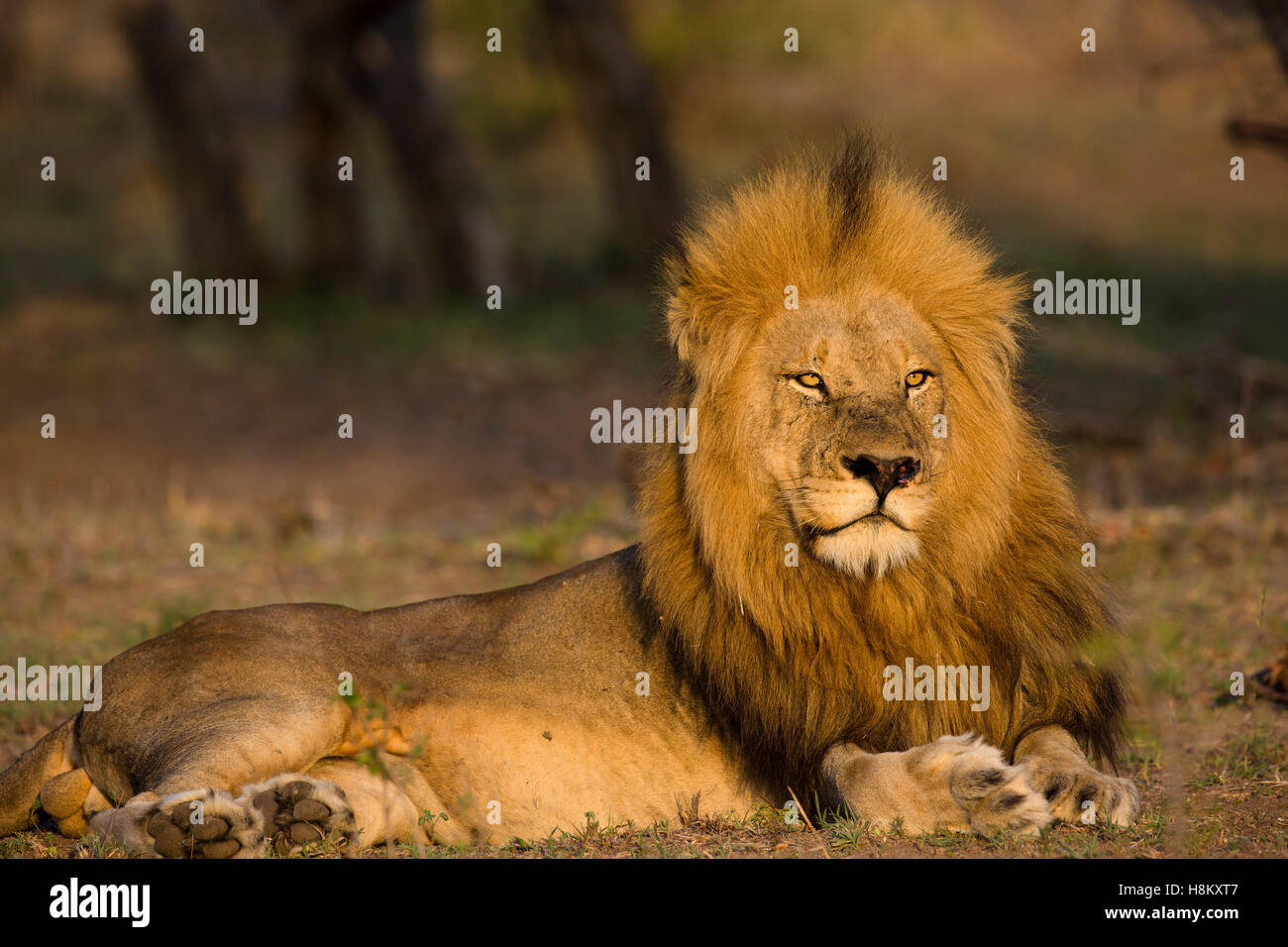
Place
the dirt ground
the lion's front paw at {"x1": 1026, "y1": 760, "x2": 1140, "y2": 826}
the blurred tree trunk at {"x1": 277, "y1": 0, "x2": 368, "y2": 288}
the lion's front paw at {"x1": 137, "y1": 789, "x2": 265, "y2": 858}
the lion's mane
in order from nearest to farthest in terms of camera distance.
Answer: the lion's front paw at {"x1": 137, "y1": 789, "x2": 265, "y2": 858}
the lion's front paw at {"x1": 1026, "y1": 760, "x2": 1140, "y2": 826}
the lion's mane
the dirt ground
the blurred tree trunk at {"x1": 277, "y1": 0, "x2": 368, "y2": 288}

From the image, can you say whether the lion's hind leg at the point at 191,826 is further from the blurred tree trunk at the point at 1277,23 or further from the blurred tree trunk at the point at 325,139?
the blurred tree trunk at the point at 325,139

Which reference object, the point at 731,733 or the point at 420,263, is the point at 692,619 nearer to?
the point at 731,733

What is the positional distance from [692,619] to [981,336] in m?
1.06

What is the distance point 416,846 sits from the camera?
3.72 metres

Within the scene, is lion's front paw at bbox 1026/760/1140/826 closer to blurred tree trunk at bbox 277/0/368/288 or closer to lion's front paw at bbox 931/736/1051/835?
lion's front paw at bbox 931/736/1051/835

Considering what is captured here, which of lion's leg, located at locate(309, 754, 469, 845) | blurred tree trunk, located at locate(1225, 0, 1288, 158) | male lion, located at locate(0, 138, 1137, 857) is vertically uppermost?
blurred tree trunk, located at locate(1225, 0, 1288, 158)

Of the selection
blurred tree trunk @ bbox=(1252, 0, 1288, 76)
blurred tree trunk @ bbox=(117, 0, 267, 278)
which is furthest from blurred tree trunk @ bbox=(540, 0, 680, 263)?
blurred tree trunk @ bbox=(1252, 0, 1288, 76)

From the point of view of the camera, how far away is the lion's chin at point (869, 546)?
363 centimetres

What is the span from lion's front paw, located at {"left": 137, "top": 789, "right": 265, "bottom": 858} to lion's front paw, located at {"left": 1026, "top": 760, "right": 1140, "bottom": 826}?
182 cm

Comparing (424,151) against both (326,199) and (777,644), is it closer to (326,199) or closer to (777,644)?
(326,199)

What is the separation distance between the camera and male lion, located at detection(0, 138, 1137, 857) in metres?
3.65

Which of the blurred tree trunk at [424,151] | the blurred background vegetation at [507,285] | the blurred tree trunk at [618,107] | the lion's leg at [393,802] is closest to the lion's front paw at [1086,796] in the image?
the blurred background vegetation at [507,285]
